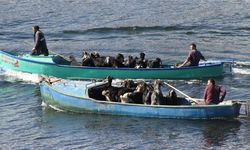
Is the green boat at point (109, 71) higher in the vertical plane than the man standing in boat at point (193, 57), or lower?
lower

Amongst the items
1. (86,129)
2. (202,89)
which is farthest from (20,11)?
(86,129)

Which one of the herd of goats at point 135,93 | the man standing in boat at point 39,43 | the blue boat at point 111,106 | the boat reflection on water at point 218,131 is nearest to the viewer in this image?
the boat reflection on water at point 218,131

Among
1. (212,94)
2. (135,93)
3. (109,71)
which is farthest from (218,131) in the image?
(109,71)

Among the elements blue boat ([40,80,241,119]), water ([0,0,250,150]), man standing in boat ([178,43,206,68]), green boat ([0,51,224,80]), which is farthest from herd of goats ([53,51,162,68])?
blue boat ([40,80,241,119])

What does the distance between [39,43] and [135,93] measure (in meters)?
8.44

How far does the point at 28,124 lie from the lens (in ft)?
83.3

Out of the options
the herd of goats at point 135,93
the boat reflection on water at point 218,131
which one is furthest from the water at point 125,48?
the herd of goats at point 135,93

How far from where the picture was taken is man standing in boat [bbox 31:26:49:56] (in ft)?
104

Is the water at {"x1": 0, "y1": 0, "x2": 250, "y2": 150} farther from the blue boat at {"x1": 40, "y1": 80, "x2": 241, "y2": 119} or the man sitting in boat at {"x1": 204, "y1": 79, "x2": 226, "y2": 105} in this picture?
the man sitting in boat at {"x1": 204, "y1": 79, "x2": 226, "y2": 105}

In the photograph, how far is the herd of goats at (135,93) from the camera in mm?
24500

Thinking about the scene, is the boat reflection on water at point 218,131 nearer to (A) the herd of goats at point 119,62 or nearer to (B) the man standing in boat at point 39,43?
(A) the herd of goats at point 119,62

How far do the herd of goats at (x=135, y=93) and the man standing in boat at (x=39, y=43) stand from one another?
22.1 feet

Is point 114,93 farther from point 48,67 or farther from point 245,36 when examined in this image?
point 245,36

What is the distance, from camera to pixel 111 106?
82.1 feet
